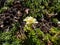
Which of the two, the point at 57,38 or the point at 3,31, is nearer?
the point at 57,38

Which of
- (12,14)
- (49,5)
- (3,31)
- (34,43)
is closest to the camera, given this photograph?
(34,43)

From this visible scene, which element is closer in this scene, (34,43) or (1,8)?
(34,43)

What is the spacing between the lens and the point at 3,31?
13.2ft

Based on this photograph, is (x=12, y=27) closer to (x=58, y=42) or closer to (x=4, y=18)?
(x=4, y=18)

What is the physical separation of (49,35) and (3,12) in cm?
118

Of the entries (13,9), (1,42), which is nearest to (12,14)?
(13,9)

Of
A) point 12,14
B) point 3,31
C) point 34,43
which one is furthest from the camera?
point 12,14

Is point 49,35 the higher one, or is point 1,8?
point 1,8

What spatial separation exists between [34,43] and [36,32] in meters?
0.22

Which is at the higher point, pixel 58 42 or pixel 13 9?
pixel 13 9

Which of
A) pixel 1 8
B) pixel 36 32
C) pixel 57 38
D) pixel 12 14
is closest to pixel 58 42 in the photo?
pixel 57 38

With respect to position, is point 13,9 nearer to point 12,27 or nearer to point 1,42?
point 12,27

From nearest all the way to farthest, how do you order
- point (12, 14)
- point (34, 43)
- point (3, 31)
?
point (34, 43) < point (3, 31) < point (12, 14)

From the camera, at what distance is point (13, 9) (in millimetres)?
4453
